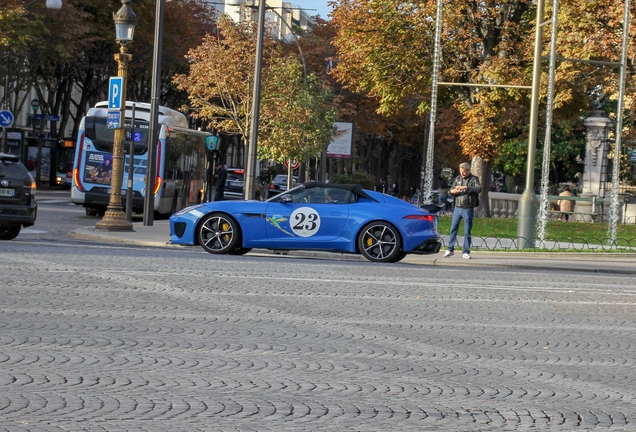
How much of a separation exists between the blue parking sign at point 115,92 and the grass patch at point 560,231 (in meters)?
10.2

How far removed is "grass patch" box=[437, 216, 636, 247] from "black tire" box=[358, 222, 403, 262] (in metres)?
11.2

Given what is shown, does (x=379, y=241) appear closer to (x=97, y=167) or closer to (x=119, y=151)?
(x=119, y=151)

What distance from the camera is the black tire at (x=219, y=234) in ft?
64.1

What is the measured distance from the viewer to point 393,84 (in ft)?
147

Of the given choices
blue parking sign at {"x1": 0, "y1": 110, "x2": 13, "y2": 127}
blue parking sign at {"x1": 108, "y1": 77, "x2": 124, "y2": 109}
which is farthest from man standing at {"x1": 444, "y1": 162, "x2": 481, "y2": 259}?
blue parking sign at {"x1": 0, "y1": 110, "x2": 13, "y2": 127}

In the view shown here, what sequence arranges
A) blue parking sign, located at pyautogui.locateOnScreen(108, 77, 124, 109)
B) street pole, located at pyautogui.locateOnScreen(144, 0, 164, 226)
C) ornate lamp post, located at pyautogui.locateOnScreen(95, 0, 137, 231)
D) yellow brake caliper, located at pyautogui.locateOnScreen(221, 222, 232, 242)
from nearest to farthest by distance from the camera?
1. yellow brake caliper, located at pyautogui.locateOnScreen(221, 222, 232, 242)
2. ornate lamp post, located at pyautogui.locateOnScreen(95, 0, 137, 231)
3. blue parking sign, located at pyautogui.locateOnScreen(108, 77, 124, 109)
4. street pole, located at pyautogui.locateOnScreen(144, 0, 164, 226)

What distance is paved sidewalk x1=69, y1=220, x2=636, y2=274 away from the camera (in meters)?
21.2

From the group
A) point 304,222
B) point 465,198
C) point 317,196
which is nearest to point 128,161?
point 465,198

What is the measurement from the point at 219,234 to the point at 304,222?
1352 mm

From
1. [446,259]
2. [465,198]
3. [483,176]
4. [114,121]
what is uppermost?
[114,121]

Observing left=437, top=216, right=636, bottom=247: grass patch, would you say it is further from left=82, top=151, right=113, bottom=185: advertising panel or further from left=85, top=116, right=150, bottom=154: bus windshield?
left=82, top=151, right=113, bottom=185: advertising panel

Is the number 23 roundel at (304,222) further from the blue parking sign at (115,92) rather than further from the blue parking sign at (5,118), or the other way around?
the blue parking sign at (5,118)

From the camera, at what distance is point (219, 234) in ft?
64.4

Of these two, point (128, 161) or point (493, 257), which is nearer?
point (493, 257)
